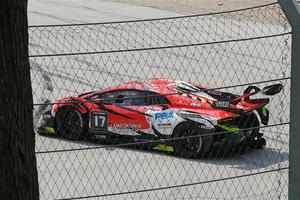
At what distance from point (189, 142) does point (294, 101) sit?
21.5 ft

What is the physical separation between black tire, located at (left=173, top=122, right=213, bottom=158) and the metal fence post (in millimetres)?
4133

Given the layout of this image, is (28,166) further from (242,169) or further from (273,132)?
(273,132)

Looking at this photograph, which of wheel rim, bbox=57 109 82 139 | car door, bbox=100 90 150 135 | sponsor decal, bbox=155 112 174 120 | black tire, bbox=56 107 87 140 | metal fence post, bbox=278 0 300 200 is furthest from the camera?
car door, bbox=100 90 150 135

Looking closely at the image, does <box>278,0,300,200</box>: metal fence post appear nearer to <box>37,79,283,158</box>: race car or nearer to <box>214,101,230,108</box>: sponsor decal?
<box>37,79,283,158</box>: race car

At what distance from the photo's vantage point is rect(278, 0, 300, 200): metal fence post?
18.4 ft

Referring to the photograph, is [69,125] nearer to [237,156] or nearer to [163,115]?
[163,115]

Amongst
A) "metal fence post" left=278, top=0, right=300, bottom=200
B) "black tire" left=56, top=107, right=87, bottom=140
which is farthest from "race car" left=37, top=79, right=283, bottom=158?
"metal fence post" left=278, top=0, right=300, bottom=200

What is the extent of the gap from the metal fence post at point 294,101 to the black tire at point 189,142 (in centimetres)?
413

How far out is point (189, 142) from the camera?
40.3 feet

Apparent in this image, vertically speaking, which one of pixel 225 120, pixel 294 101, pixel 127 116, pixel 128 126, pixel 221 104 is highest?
pixel 294 101

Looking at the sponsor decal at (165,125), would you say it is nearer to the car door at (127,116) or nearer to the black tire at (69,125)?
the car door at (127,116)

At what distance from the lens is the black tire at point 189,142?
10681mm

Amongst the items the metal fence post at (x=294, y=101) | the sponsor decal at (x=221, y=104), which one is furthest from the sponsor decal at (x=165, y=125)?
the metal fence post at (x=294, y=101)

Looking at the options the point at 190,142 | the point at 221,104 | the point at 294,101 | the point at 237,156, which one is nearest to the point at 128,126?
the point at 190,142
